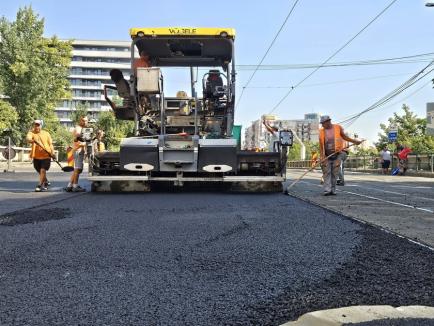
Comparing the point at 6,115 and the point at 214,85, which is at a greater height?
the point at 6,115

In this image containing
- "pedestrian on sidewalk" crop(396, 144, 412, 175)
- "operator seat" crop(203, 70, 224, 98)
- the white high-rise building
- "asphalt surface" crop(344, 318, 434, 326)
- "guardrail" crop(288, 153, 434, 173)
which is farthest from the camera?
the white high-rise building

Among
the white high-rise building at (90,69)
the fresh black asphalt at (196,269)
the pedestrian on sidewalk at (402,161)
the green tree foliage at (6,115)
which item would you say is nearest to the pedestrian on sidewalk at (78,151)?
the fresh black asphalt at (196,269)

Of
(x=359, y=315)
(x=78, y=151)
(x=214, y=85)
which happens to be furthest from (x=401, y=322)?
(x=78, y=151)

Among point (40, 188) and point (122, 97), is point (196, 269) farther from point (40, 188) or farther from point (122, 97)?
point (40, 188)

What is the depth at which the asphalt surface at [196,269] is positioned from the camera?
268 centimetres

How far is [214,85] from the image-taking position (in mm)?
10336

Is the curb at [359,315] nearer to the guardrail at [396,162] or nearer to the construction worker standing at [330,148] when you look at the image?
the construction worker standing at [330,148]

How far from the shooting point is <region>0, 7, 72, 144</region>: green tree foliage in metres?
38.2

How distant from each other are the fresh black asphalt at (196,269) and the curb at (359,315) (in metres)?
0.11

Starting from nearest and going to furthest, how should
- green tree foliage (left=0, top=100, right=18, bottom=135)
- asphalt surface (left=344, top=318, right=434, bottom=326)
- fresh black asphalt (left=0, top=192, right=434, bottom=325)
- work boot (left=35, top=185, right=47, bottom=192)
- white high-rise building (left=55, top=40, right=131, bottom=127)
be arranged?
asphalt surface (left=344, top=318, right=434, bottom=326)
fresh black asphalt (left=0, top=192, right=434, bottom=325)
work boot (left=35, top=185, right=47, bottom=192)
green tree foliage (left=0, top=100, right=18, bottom=135)
white high-rise building (left=55, top=40, right=131, bottom=127)

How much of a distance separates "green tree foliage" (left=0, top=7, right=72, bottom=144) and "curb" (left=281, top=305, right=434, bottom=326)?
128ft

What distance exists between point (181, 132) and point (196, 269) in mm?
6837

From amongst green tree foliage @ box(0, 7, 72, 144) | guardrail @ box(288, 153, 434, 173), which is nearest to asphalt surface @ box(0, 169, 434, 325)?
guardrail @ box(288, 153, 434, 173)

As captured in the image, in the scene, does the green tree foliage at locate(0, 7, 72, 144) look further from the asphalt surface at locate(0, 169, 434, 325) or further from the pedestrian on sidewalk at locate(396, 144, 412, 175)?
the asphalt surface at locate(0, 169, 434, 325)
